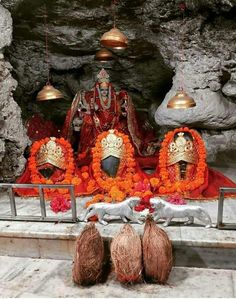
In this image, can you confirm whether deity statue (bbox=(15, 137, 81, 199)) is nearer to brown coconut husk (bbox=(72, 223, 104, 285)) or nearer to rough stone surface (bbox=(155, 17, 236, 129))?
rough stone surface (bbox=(155, 17, 236, 129))

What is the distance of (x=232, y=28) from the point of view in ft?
18.1

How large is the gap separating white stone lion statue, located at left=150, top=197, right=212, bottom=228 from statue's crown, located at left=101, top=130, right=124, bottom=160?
170 centimetres

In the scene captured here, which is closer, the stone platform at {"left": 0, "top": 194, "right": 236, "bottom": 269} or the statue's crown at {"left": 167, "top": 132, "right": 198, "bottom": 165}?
the stone platform at {"left": 0, "top": 194, "right": 236, "bottom": 269}

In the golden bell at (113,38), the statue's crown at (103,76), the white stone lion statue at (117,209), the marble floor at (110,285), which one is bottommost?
the marble floor at (110,285)

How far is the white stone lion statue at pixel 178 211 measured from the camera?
13.0 ft

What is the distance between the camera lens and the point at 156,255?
11.0 ft

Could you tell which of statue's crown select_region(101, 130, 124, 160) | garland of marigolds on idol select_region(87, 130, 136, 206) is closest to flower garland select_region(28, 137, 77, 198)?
garland of marigolds on idol select_region(87, 130, 136, 206)

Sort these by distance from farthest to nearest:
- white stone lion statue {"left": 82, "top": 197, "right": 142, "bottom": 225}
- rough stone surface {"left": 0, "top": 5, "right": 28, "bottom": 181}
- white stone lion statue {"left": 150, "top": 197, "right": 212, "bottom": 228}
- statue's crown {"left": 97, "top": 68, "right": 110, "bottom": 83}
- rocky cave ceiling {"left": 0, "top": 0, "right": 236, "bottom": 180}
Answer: statue's crown {"left": 97, "top": 68, "right": 110, "bottom": 83} → rocky cave ceiling {"left": 0, "top": 0, "right": 236, "bottom": 180} → rough stone surface {"left": 0, "top": 5, "right": 28, "bottom": 181} → white stone lion statue {"left": 82, "top": 197, "right": 142, "bottom": 225} → white stone lion statue {"left": 150, "top": 197, "right": 212, "bottom": 228}

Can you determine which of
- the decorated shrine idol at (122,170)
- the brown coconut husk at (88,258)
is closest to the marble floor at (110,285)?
the brown coconut husk at (88,258)

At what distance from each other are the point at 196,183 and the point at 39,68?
162 inches

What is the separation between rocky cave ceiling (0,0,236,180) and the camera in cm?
550

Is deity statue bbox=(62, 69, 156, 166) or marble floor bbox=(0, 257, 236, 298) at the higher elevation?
deity statue bbox=(62, 69, 156, 166)

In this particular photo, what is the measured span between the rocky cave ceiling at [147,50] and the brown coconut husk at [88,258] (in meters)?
2.39

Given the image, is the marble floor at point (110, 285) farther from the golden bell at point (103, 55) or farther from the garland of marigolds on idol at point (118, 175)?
the golden bell at point (103, 55)
